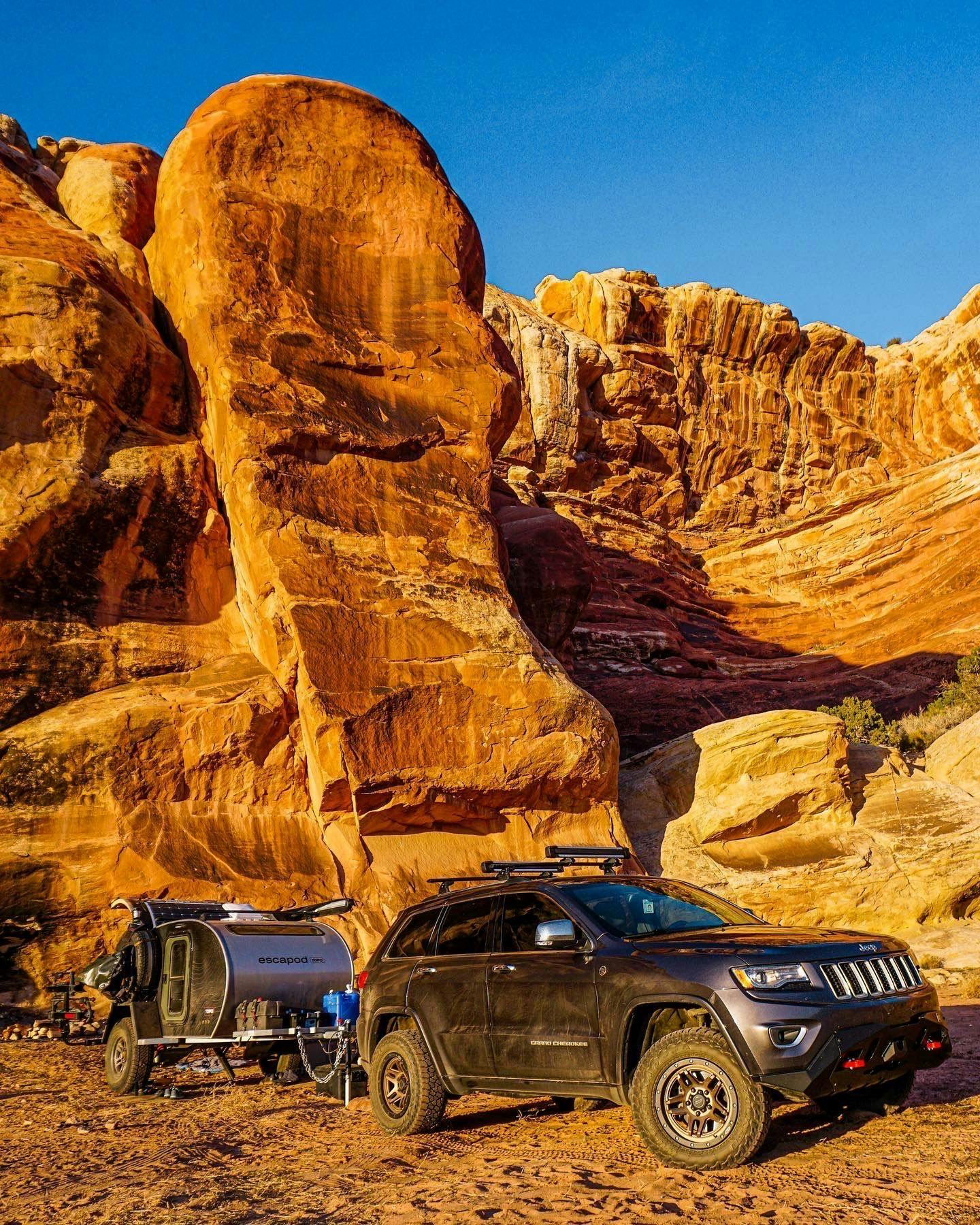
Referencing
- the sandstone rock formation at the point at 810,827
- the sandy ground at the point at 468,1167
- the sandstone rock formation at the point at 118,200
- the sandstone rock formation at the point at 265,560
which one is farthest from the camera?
the sandstone rock formation at the point at 118,200

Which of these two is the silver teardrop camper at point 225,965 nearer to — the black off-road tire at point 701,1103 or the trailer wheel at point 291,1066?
the trailer wheel at point 291,1066

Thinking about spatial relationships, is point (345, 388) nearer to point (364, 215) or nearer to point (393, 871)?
point (364, 215)

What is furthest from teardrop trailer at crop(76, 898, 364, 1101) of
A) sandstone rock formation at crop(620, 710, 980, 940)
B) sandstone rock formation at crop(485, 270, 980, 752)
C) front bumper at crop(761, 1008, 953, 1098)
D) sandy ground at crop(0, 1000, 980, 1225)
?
sandstone rock formation at crop(485, 270, 980, 752)

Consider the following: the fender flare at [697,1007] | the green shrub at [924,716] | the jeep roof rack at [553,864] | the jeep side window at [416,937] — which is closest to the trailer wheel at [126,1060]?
the jeep side window at [416,937]

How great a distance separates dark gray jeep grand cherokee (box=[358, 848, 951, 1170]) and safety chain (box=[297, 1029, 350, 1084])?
721 mm

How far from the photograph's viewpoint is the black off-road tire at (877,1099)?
678 cm

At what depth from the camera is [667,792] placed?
68.5ft

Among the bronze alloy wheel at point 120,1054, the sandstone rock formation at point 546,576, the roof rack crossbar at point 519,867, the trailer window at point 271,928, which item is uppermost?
the sandstone rock formation at point 546,576

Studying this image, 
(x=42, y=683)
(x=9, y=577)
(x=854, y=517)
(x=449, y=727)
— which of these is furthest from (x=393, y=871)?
(x=854, y=517)

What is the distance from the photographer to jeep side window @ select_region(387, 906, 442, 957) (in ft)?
27.1

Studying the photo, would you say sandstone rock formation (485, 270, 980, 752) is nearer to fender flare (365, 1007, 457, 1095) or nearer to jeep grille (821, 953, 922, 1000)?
fender flare (365, 1007, 457, 1095)

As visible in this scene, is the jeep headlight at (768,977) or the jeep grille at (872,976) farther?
the jeep grille at (872,976)

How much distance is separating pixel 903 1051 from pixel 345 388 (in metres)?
16.9

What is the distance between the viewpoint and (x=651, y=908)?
745 centimetres
